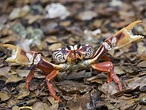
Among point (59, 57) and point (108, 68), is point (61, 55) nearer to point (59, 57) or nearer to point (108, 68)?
point (59, 57)

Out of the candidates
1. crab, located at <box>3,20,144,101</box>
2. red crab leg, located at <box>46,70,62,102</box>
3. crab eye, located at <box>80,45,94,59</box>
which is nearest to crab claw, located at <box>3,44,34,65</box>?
crab, located at <box>3,20,144,101</box>

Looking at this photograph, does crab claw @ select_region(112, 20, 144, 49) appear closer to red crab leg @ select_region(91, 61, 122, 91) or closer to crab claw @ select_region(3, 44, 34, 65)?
red crab leg @ select_region(91, 61, 122, 91)

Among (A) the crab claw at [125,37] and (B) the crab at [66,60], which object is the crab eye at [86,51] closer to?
(B) the crab at [66,60]

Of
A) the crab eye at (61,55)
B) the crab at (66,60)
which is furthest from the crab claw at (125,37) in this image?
the crab eye at (61,55)

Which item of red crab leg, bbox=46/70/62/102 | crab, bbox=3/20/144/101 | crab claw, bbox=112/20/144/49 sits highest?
crab claw, bbox=112/20/144/49

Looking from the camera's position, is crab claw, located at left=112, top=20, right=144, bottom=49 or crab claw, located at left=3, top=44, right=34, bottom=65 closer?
crab claw, located at left=3, top=44, right=34, bottom=65

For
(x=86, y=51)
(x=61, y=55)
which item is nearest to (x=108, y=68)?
(x=86, y=51)

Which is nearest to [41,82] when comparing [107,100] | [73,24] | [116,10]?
[107,100]

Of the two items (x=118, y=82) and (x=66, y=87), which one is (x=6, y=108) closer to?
(x=66, y=87)

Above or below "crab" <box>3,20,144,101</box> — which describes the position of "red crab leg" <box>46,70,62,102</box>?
below
